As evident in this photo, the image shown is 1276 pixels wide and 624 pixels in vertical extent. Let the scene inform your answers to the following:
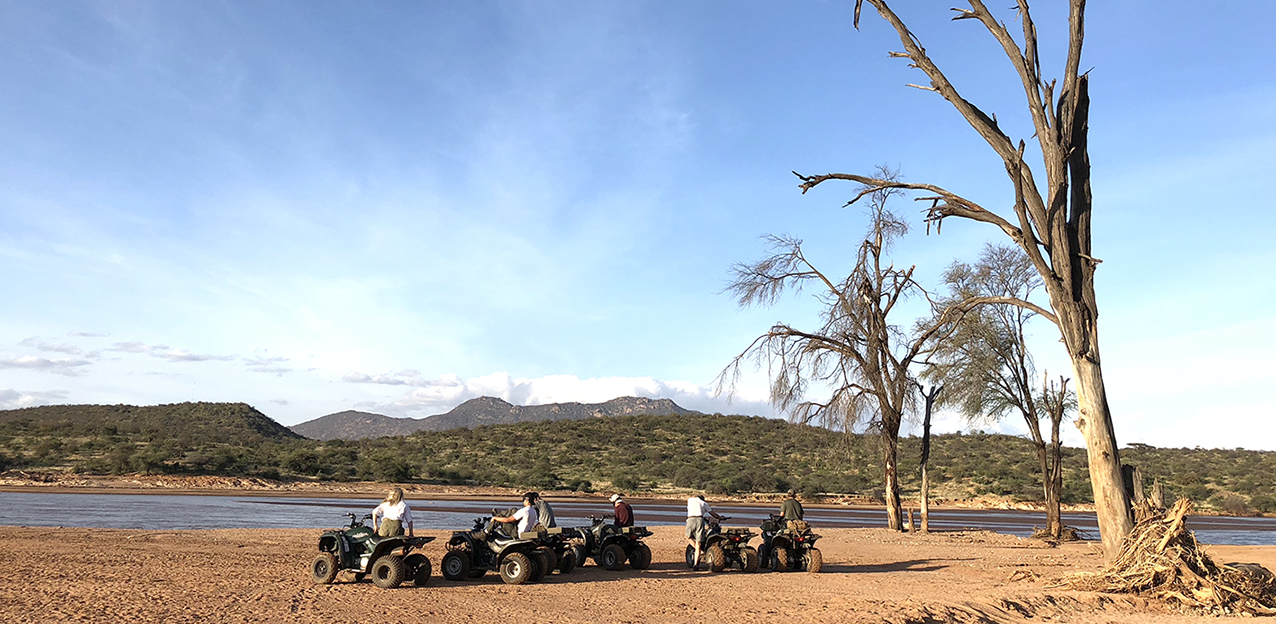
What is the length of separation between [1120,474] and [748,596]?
6844 mm

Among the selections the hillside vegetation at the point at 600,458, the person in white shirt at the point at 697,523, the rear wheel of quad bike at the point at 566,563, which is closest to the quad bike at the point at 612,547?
the rear wheel of quad bike at the point at 566,563

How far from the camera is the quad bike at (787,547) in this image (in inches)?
674

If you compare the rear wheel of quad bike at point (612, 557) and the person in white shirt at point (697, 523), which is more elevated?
the person in white shirt at point (697, 523)

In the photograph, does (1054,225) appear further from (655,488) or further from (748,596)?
(655,488)

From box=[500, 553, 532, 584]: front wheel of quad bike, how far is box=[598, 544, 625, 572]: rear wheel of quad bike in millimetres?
2589

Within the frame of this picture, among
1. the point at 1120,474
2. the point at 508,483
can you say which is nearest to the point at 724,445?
the point at 508,483

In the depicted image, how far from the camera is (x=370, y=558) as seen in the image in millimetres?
13203

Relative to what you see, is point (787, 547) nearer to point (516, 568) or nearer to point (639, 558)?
point (639, 558)

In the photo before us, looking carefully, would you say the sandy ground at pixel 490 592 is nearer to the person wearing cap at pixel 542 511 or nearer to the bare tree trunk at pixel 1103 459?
the person wearing cap at pixel 542 511

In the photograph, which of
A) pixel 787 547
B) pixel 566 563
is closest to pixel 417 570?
pixel 566 563

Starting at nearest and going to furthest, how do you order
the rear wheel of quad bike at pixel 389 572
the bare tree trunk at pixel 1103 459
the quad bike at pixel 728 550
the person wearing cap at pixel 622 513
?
the rear wheel of quad bike at pixel 389 572 → the bare tree trunk at pixel 1103 459 → the person wearing cap at pixel 622 513 → the quad bike at pixel 728 550

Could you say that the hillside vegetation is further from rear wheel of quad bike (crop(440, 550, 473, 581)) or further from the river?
rear wheel of quad bike (crop(440, 550, 473, 581))

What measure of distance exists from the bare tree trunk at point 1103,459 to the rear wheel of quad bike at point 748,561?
6248 mm

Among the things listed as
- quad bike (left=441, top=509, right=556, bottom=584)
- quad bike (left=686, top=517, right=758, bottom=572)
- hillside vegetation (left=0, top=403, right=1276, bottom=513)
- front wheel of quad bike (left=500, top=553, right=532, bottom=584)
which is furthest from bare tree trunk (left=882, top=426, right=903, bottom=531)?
hillside vegetation (left=0, top=403, right=1276, bottom=513)
